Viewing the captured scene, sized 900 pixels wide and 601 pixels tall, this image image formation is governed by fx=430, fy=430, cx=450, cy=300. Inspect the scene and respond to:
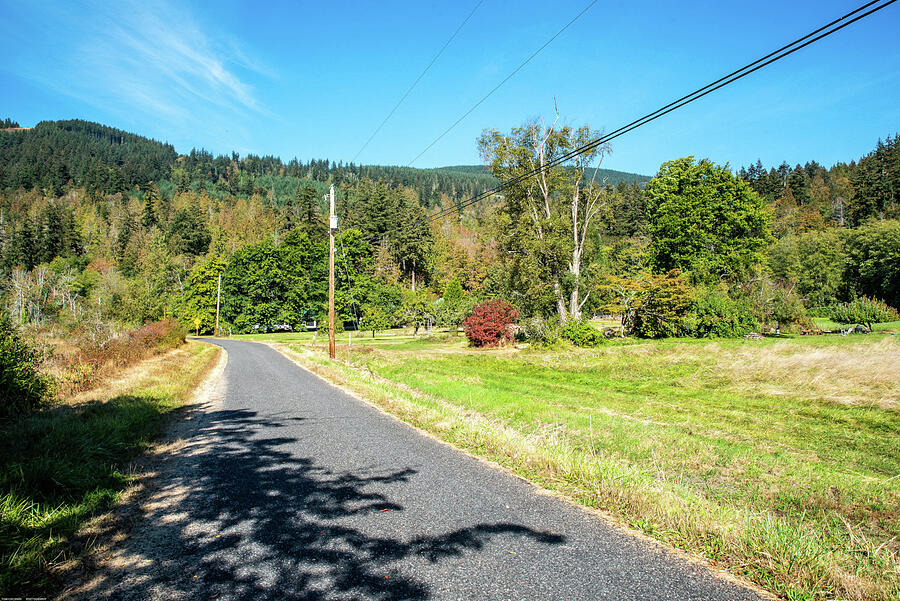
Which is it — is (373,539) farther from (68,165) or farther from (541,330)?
(68,165)

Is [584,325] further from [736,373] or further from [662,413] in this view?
[662,413]

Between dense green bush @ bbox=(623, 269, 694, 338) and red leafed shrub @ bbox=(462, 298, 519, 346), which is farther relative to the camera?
red leafed shrub @ bbox=(462, 298, 519, 346)

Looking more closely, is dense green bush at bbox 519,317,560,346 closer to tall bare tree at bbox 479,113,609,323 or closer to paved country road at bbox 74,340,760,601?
tall bare tree at bbox 479,113,609,323

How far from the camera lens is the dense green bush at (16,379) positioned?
981cm

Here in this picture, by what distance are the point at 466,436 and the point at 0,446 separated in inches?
272

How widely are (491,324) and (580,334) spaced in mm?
6667

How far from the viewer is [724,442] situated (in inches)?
344

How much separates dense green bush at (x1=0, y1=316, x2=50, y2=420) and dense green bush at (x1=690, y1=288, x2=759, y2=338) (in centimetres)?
3317

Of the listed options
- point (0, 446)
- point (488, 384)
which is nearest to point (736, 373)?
point (488, 384)

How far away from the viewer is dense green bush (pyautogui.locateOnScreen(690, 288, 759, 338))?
93.3 ft

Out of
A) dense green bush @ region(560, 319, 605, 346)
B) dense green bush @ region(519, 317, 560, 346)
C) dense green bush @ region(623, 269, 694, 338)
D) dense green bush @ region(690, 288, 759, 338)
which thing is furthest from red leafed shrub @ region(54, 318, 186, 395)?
dense green bush @ region(690, 288, 759, 338)

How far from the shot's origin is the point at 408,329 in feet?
191

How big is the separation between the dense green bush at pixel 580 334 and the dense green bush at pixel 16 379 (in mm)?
26338

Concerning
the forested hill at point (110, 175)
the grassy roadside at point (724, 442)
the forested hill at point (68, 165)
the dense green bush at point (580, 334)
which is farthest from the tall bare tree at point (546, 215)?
the forested hill at point (68, 165)
